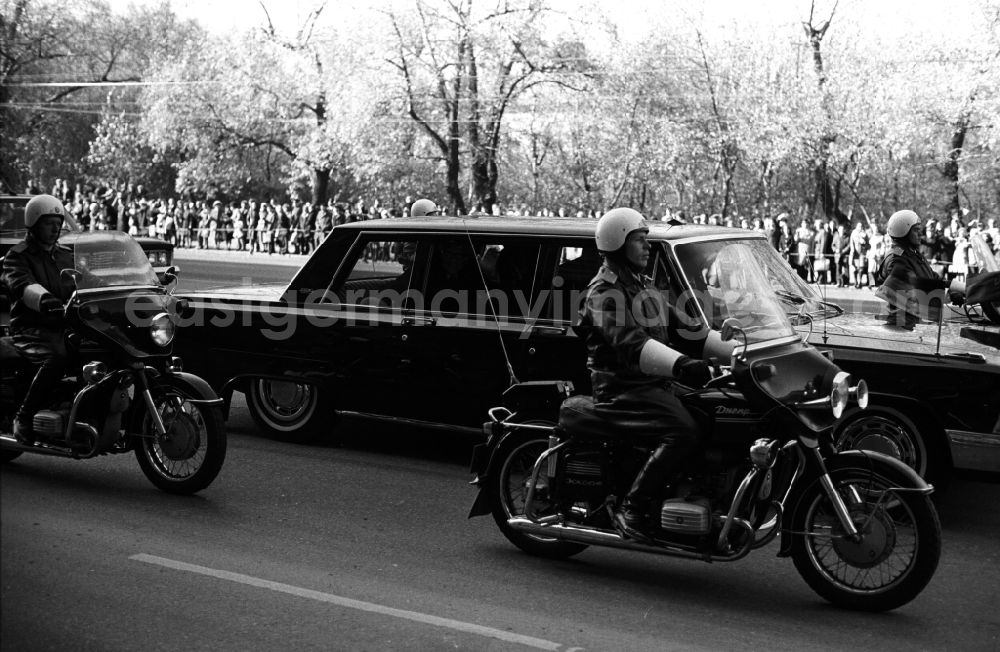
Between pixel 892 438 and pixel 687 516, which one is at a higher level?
pixel 892 438

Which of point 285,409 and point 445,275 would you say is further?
point 285,409

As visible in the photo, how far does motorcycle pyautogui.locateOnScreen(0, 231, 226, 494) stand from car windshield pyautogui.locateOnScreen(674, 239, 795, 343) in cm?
295

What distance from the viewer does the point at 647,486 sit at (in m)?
5.46

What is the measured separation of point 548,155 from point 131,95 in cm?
2529

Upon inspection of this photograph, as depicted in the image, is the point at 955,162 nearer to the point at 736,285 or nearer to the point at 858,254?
the point at 858,254

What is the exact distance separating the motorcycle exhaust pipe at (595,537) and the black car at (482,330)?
0.62 meters

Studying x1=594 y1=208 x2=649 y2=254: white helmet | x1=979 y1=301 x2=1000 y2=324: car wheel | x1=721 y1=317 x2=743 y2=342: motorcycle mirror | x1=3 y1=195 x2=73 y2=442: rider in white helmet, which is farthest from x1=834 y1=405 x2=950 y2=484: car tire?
x1=3 y1=195 x2=73 y2=442: rider in white helmet

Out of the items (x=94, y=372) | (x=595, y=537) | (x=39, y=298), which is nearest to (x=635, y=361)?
(x=595, y=537)

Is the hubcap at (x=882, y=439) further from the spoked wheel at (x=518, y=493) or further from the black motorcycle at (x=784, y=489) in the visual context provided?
the spoked wheel at (x=518, y=493)

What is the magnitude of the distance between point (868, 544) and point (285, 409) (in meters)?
4.98

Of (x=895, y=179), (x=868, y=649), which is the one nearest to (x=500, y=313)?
(x=868, y=649)

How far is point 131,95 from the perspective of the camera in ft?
203

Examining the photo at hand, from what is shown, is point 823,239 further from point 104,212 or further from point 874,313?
point 104,212

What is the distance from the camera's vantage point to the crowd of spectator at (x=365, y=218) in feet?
89.2
